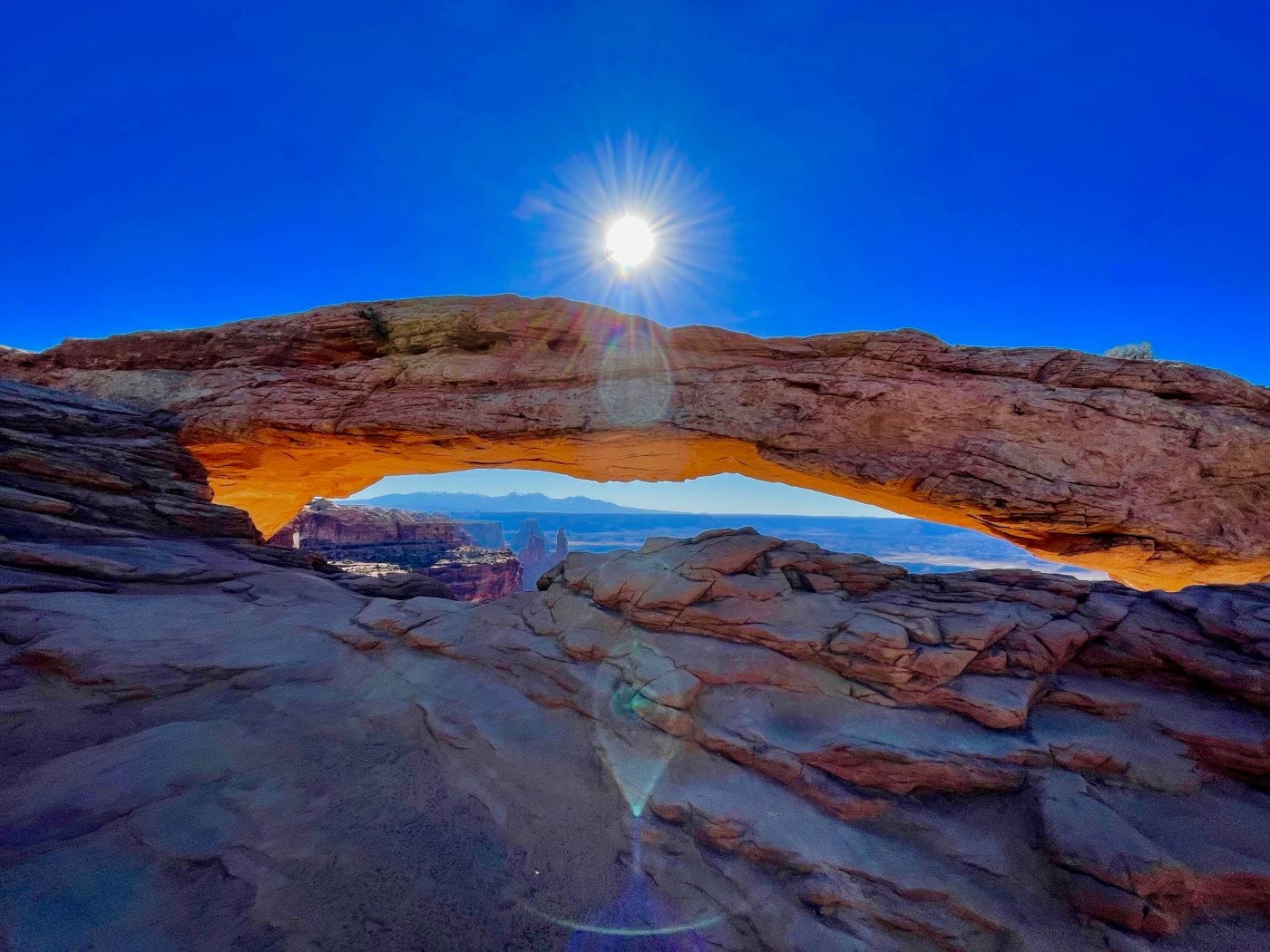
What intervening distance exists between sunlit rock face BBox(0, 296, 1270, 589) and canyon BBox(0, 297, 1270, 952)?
4.3 inches

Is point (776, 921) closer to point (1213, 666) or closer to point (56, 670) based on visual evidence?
point (1213, 666)

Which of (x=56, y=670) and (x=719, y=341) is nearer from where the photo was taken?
(x=56, y=670)

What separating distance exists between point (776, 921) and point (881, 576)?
6362 mm

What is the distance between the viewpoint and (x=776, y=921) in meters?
5.40

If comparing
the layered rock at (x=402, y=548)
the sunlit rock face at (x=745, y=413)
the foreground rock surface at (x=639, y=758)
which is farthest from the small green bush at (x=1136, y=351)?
the layered rock at (x=402, y=548)

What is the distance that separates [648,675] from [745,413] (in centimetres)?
747

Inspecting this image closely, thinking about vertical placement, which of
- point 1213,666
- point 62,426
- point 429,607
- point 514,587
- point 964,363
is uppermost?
point 964,363

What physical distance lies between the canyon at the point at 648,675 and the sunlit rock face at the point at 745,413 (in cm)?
11

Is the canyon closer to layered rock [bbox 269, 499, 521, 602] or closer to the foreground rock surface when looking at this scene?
the foreground rock surface

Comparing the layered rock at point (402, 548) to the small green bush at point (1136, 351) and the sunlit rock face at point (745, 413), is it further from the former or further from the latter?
the small green bush at point (1136, 351)

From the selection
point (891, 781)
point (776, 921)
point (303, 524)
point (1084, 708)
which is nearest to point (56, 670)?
point (776, 921)

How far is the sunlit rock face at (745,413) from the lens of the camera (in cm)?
1067

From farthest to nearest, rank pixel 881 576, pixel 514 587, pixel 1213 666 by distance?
pixel 514 587
pixel 881 576
pixel 1213 666

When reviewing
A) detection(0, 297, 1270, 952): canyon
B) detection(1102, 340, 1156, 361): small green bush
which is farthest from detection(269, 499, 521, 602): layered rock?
detection(1102, 340, 1156, 361): small green bush
